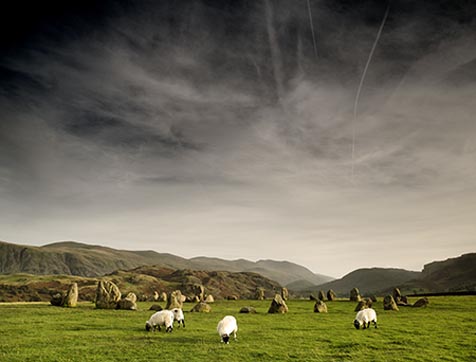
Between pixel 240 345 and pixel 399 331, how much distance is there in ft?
48.1

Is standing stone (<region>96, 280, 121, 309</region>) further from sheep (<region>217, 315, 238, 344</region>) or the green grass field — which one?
sheep (<region>217, 315, 238, 344</region>)

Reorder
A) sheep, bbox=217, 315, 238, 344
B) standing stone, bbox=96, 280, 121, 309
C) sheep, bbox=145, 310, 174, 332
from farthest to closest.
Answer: standing stone, bbox=96, 280, 121, 309, sheep, bbox=145, 310, 174, 332, sheep, bbox=217, 315, 238, 344

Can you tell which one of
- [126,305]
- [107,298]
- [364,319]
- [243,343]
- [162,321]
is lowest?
[126,305]

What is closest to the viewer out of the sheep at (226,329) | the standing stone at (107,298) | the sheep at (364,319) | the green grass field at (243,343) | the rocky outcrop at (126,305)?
the green grass field at (243,343)

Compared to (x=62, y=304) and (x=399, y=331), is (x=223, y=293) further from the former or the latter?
(x=399, y=331)

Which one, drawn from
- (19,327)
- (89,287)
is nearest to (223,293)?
(89,287)

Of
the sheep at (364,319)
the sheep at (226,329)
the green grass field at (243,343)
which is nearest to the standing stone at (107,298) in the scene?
the green grass field at (243,343)

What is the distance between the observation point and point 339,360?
17531mm

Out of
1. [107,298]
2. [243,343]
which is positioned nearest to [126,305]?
[107,298]

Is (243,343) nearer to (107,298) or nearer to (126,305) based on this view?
(126,305)

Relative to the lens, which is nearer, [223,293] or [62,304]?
[62,304]

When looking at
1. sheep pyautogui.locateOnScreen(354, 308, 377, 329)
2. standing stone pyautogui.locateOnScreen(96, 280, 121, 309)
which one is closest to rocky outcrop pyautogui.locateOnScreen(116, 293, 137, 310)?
standing stone pyautogui.locateOnScreen(96, 280, 121, 309)

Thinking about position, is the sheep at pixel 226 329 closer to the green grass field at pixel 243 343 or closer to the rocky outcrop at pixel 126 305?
the green grass field at pixel 243 343

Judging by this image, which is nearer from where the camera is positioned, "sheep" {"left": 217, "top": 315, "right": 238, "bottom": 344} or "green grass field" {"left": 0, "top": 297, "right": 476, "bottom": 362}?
"green grass field" {"left": 0, "top": 297, "right": 476, "bottom": 362}
